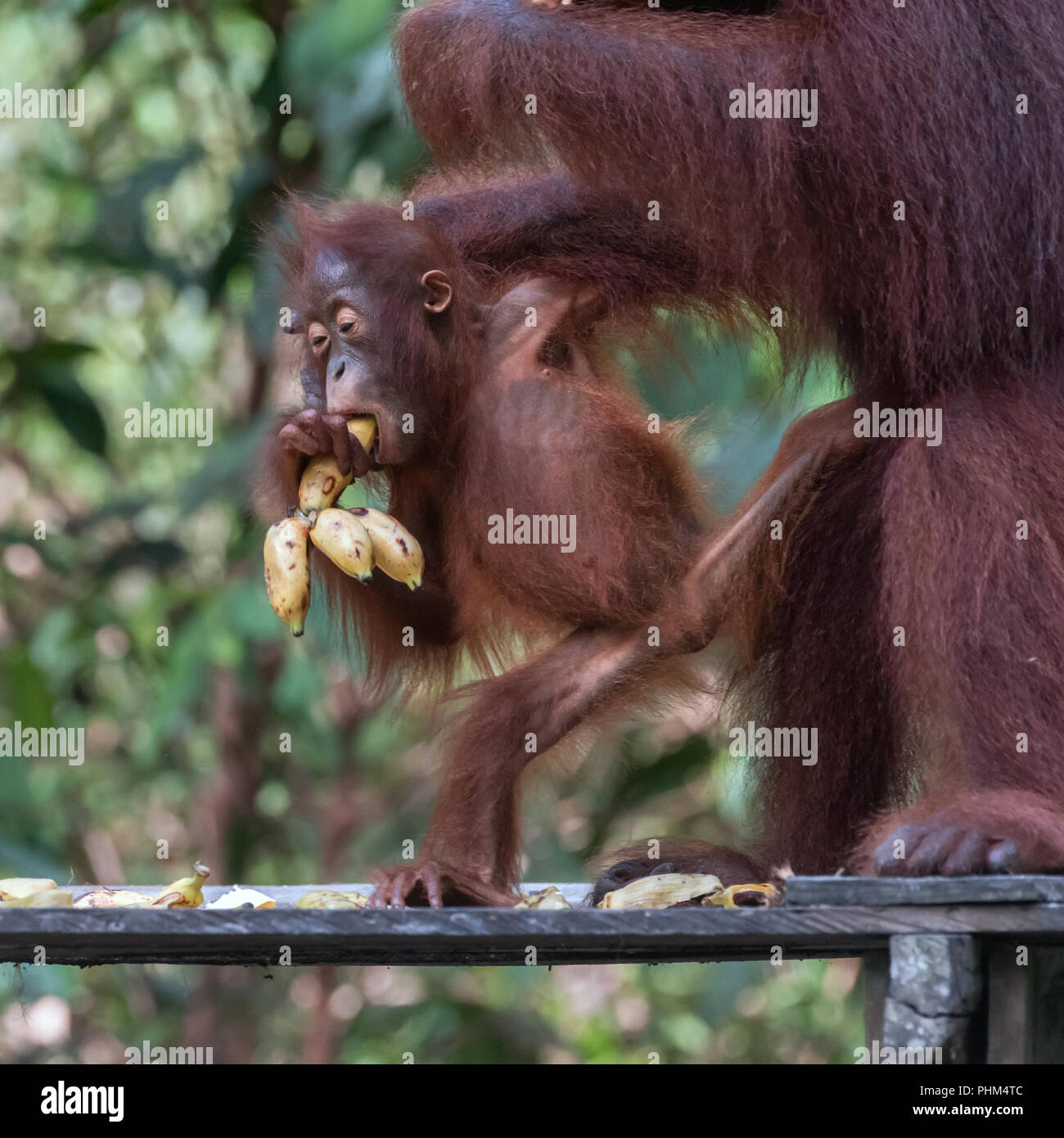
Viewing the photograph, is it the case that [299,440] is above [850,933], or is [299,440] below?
above

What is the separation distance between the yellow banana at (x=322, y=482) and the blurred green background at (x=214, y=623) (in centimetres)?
99

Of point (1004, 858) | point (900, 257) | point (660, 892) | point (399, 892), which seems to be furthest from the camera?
point (660, 892)

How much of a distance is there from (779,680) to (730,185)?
88cm

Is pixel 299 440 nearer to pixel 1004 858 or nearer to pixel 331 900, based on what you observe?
pixel 331 900

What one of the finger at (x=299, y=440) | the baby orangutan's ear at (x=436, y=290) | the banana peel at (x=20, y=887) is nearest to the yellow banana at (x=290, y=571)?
the finger at (x=299, y=440)

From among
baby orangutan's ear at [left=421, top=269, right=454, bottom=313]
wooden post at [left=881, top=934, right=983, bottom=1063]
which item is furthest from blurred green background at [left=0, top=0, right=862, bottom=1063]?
wooden post at [left=881, top=934, right=983, bottom=1063]

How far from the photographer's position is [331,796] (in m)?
6.89

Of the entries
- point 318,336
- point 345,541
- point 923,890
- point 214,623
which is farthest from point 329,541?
point 214,623

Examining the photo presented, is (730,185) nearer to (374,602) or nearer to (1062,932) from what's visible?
(374,602)

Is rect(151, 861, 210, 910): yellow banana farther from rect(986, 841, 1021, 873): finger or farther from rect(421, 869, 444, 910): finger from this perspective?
rect(986, 841, 1021, 873): finger

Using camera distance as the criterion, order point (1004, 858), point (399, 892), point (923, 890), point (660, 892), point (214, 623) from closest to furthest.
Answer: point (923, 890) < point (1004, 858) < point (399, 892) < point (660, 892) < point (214, 623)

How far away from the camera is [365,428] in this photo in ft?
9.15

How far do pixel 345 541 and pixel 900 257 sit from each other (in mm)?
938

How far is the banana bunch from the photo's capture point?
106 inches
